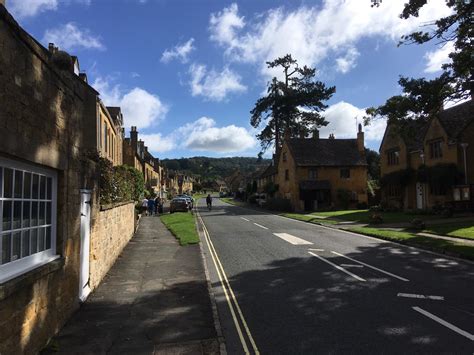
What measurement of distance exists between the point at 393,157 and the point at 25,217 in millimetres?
40357

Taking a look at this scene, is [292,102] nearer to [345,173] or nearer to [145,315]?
[345,173]

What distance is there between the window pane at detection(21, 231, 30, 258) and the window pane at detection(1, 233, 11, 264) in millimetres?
390

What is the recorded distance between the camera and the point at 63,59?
7340 millimetres

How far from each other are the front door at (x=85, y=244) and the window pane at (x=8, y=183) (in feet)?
10.6

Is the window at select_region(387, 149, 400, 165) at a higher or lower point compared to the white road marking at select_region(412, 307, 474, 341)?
higher

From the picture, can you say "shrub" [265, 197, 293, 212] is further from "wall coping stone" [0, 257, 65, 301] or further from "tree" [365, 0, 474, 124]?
"wall coping stone" [0, 257, 65, 301]

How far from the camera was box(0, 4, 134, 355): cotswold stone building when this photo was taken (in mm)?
4742

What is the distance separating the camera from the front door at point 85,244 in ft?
27.0

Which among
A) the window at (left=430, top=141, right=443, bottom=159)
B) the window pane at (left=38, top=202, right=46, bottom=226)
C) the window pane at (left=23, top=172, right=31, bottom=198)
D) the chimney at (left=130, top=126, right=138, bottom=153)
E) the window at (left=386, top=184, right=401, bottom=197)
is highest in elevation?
the chimney at (left=130, top=126, right=138, bottom=153)

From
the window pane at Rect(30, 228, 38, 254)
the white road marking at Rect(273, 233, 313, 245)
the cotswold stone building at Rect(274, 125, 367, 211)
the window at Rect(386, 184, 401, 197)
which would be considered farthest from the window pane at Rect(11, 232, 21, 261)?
the cotswold stone building at Rect(274, 125, 367, 211)

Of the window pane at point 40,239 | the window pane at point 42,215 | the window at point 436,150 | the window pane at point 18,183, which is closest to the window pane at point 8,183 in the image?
the window pane at point 18,183

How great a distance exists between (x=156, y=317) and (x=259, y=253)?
7.80 meters

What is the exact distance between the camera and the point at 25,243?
18.5ft

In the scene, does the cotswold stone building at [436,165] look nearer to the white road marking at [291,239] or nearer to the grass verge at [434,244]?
the grass verge at [434,244]
